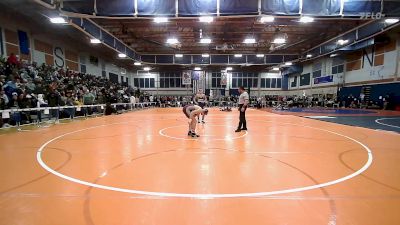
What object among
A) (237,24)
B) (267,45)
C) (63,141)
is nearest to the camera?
(63,141)

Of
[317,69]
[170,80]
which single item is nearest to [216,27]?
[317,69]

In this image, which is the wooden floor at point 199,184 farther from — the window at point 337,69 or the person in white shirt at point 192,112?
the window at point 337,69

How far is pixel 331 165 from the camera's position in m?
4.69

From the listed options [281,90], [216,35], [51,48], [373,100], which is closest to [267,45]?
[216,35]

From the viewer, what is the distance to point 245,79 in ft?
140

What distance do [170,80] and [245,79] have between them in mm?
13182

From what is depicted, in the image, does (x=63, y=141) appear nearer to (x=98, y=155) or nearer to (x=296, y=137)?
(x=98, y=155)

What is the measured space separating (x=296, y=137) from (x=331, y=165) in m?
3.29

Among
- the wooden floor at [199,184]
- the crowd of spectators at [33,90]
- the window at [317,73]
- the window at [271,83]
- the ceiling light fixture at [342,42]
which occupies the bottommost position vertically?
the wooden floor at [199,184]

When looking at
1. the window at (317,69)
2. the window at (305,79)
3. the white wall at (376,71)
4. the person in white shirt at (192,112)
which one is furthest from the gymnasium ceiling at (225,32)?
the person in white shirt at (192,112)

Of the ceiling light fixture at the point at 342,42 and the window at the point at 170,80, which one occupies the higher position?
the ceiling light fixture at the point at 342,42

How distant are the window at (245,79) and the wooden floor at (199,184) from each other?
3676 cm

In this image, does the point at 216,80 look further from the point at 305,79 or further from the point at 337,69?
the point at 337,69

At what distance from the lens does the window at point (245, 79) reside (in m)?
42.5
